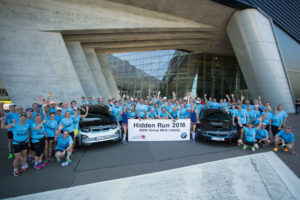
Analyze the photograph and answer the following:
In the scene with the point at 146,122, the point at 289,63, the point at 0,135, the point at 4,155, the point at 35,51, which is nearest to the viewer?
the point at 4,155

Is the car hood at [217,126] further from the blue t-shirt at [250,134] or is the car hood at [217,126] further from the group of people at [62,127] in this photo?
the blue t-shirt at [250,134]

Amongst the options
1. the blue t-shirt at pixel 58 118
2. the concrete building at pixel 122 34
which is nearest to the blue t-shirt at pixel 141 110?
the blue t-shirt at pixel 58 118

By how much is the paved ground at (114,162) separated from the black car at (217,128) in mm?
343

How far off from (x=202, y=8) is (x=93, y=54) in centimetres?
1417

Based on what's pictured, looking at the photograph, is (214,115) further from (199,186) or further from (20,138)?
(20,138)

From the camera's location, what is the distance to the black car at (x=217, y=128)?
561 centimetres

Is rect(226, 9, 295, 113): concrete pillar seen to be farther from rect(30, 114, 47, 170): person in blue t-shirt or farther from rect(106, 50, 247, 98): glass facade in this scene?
rect(30, 114, 47, 170): person in blue t-shirt

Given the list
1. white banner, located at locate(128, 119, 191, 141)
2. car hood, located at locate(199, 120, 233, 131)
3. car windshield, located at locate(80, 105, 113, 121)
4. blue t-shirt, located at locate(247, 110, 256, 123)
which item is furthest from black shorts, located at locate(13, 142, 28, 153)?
blue t-shirt, located at locate(247, 110, 256, 123)

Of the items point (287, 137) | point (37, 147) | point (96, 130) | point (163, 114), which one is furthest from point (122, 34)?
point (287, 137)

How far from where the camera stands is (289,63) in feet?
46.1

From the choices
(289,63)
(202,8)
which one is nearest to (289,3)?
(289,63)

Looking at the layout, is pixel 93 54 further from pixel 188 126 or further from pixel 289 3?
pixel 289 3

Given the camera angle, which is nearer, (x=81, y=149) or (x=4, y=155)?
(x=4, y=155)

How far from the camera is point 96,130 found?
5.28 meters
